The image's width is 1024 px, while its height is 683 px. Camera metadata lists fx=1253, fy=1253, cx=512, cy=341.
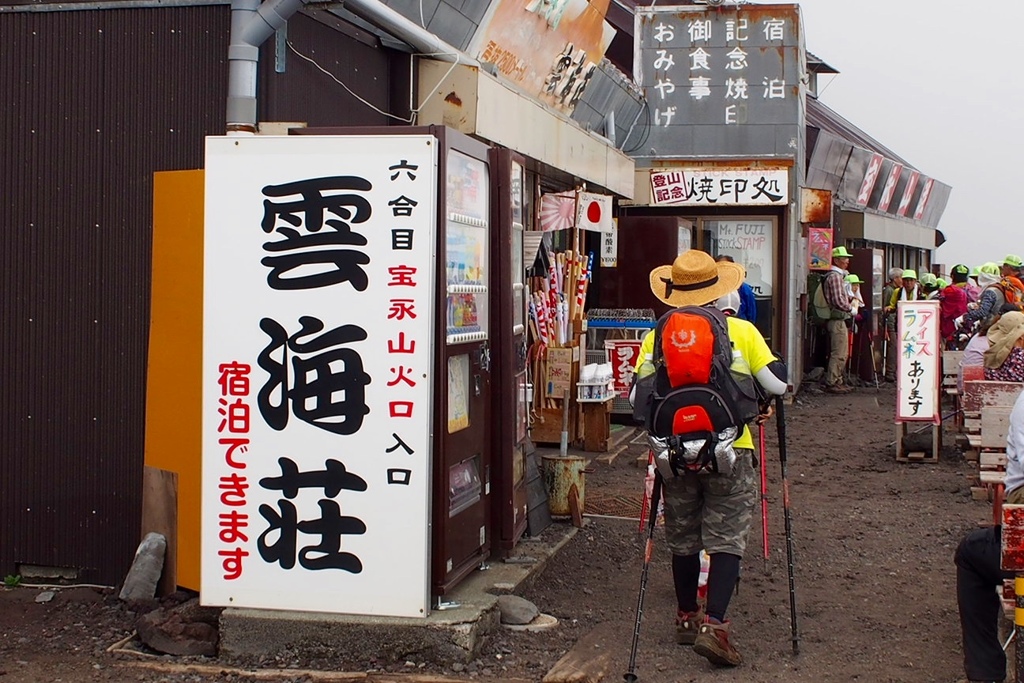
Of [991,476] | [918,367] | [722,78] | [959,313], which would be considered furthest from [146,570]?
[959,313]

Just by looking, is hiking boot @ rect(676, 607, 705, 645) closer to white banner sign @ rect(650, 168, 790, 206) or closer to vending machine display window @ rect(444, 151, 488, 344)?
vending machine display window @ rect(444, 151, 488, 344)

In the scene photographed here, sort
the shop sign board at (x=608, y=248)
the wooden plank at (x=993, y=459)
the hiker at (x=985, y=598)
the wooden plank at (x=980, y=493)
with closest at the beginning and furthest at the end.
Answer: the hiker at (x=985, y=598), the wooden plank at (x=993, y=459), the wooden plank at (x=980, y=493), the shop sign board at (x=608, y=248)

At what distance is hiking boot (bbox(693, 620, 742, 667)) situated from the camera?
231 inches

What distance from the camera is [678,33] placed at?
18.1m

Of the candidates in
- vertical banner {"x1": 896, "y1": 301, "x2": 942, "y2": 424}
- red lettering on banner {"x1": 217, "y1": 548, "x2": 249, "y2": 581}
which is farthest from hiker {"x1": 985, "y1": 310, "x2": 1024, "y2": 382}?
red lettering on banner {"x1": 217, "y1": 548, "x2": 249, "y2": 581}

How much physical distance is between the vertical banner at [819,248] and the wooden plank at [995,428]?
38.6ft

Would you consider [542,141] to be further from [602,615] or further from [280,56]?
[602,615]

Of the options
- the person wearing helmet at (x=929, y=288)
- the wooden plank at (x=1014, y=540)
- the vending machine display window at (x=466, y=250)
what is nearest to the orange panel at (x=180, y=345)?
the vending machine display window at (x=466, y=250)

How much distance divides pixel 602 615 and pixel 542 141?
13.8 feet

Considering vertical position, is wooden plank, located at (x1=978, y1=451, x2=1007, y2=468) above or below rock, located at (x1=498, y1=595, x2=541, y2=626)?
above

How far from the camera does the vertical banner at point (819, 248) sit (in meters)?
19.6

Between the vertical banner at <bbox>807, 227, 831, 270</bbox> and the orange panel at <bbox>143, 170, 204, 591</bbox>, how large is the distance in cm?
1456

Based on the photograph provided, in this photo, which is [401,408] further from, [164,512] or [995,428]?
[995,428]

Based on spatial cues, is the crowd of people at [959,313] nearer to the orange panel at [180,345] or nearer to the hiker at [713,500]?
the hiker at [713,500]
